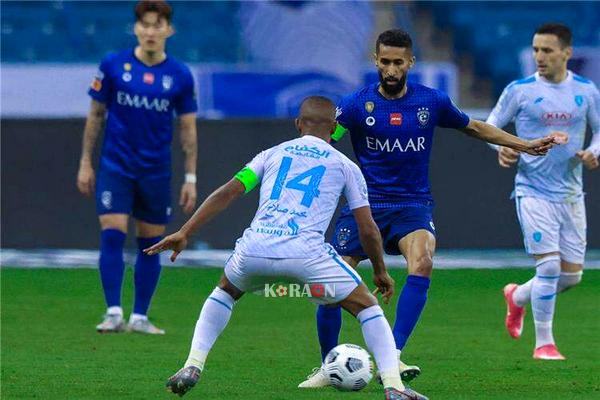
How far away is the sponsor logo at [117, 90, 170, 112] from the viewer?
1018 centimetres

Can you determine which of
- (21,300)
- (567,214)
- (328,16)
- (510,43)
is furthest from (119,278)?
(510,43)

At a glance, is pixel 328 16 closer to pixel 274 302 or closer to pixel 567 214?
pixel 274 302

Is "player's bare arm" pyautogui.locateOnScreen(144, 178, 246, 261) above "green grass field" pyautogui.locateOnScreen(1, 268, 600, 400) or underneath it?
above

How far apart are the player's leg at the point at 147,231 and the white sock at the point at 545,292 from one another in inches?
104

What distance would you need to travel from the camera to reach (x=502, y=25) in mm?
23438

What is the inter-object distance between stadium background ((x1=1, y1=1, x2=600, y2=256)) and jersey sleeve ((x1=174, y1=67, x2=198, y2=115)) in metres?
4.63

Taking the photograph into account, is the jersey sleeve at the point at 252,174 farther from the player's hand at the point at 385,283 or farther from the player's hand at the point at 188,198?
the player's hand at the point at 188,198

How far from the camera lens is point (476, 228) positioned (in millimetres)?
15258

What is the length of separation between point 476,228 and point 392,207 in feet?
24.7

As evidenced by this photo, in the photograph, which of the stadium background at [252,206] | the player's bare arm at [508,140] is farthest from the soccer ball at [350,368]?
the player's bare arm at [508,140]

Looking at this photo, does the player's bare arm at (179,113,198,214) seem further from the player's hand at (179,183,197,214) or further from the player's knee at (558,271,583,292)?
the player's knee at (558,271,583,292)

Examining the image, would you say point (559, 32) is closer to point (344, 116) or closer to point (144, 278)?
point (344, 116)

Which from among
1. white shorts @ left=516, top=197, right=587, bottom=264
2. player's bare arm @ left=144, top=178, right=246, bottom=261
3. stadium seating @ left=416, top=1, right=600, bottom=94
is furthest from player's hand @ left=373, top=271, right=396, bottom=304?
stadium seating @ left=416, top=1, right=600, bottom=94

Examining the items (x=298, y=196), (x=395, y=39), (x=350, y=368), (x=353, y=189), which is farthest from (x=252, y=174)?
(x=395, y=39)
